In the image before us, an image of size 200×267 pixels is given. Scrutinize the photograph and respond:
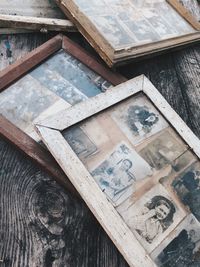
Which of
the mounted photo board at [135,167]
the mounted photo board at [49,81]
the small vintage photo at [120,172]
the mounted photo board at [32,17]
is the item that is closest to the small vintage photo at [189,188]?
the mounted photo board at [135,167]

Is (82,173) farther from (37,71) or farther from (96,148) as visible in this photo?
(37,71)

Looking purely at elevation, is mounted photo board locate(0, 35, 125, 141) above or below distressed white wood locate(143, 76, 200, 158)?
above

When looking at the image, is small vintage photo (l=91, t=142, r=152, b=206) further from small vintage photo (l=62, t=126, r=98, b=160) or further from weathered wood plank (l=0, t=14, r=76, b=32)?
weathered wood plank (l=0, t=14, r=76, b=32)

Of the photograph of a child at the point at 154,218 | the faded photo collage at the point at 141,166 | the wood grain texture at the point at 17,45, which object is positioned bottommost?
the photograph of a child at the point at 154,218

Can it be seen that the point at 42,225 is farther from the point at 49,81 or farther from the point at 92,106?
the point at 49,81

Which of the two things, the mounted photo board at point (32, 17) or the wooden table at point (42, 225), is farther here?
the mounted photo board at point (32, 17)

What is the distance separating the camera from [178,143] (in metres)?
1.35

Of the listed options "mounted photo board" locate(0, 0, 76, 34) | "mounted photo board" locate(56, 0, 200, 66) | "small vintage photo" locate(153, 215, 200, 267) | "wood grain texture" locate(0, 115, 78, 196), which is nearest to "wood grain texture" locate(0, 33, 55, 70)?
"mounted photo board" locate(0, 0, 76, 34)

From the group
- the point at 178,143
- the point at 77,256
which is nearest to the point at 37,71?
the point at 178,143

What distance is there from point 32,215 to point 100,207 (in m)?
0.21

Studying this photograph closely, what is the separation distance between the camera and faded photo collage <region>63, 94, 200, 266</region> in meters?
1.14

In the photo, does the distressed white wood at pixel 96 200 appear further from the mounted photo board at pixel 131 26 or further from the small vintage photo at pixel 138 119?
the mounted photo board at pixel 131 26

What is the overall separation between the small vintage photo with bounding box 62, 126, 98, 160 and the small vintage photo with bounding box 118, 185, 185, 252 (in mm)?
199

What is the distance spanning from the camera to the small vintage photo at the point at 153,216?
3.62ft
